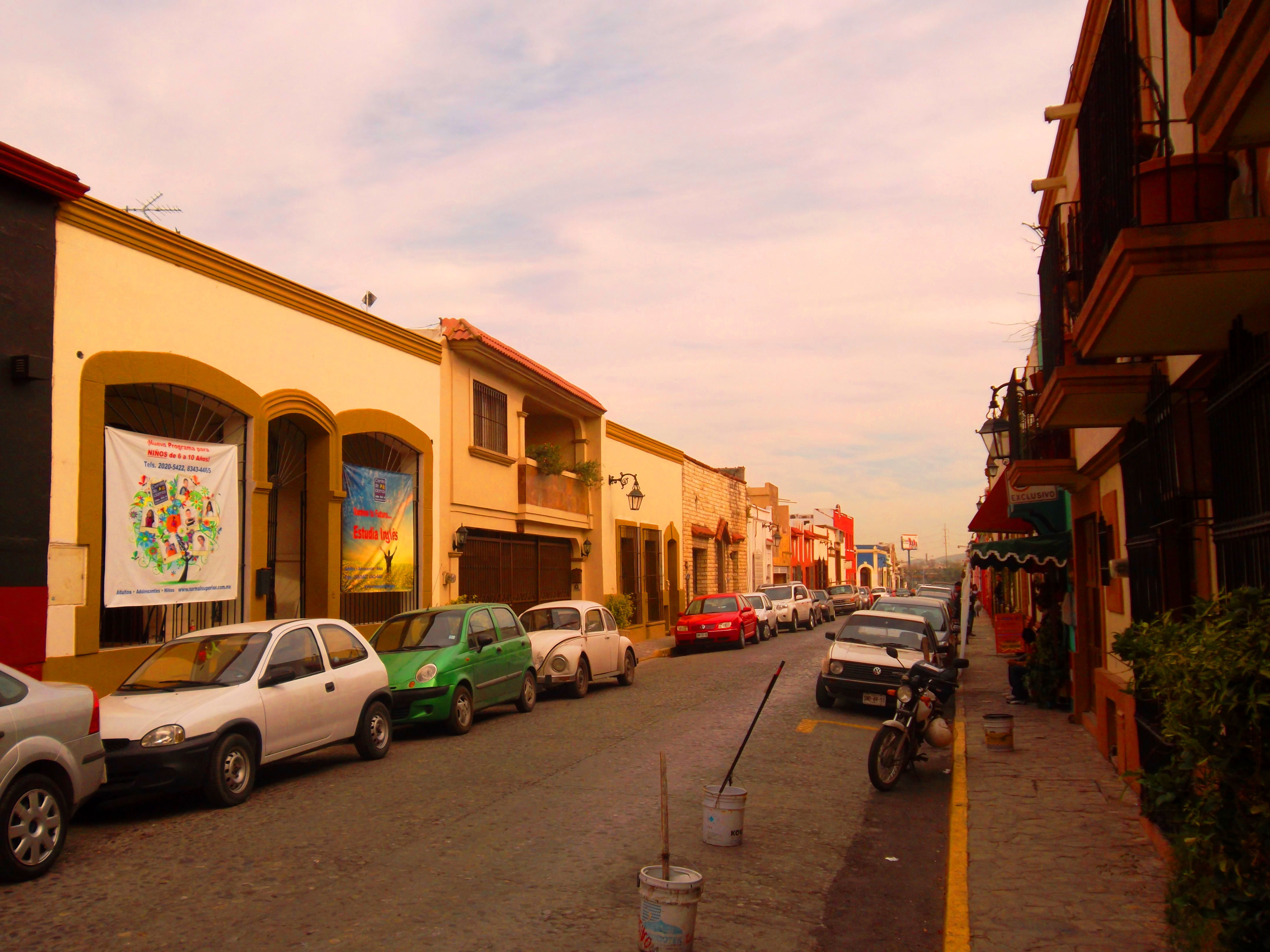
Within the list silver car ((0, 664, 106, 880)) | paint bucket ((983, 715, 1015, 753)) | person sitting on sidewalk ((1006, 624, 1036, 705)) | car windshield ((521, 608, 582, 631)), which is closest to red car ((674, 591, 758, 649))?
car windshield ((521, 608, 582, 631))

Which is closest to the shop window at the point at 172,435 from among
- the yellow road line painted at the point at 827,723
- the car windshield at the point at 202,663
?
the car windshield at the point at 202,663

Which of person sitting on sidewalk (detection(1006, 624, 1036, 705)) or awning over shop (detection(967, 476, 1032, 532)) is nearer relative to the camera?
person sitting on sidewalk (detection(1006, 624, 1036, 705))

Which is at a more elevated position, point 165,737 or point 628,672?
point 165,737

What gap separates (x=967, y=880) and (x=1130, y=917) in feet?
3.41

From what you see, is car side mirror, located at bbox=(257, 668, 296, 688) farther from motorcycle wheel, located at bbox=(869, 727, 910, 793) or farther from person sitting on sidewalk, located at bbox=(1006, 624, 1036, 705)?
person sitting on sidewalk, located at bbox=(1006, 624, 1036, 705)

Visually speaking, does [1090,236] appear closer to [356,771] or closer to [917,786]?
[917,786]

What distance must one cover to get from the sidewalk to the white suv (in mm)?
22727

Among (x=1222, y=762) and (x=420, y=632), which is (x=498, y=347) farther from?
(x=1222, y=762)

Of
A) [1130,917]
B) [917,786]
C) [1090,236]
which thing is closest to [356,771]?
[917,786]

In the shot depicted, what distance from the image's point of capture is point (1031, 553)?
14.3m

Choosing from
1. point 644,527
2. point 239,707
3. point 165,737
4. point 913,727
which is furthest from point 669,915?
point 644,527

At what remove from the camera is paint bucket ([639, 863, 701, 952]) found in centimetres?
485

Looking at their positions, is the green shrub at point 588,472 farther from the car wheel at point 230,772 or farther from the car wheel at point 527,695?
the car wheel at point 230,772

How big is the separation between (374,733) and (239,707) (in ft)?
7.38
